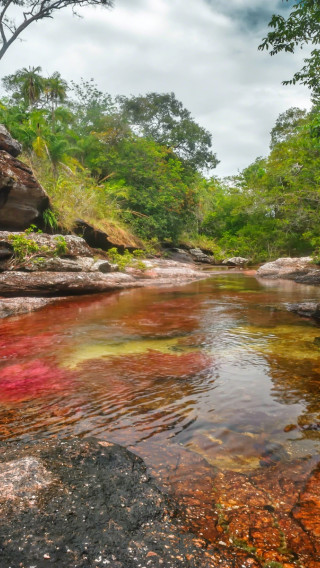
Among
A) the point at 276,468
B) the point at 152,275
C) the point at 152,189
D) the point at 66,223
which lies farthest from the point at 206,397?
the point at 152,189

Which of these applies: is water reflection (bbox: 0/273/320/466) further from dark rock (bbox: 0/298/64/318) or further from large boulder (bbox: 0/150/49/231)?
large boulder (bbox: 0/150/49/231)

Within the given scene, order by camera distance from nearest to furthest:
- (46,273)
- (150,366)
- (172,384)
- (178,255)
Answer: (172,384) → (150,366) → (46,273) → (178,255)

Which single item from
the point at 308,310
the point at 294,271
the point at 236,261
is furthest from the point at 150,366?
the point at 236,261

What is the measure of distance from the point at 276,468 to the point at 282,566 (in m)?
0.65

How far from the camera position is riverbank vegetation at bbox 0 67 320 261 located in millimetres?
14094

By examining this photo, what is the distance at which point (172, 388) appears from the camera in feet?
9.61

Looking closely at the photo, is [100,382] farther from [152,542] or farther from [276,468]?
[152,542]

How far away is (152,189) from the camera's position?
71.1 feet

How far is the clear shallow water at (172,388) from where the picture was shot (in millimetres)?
2023

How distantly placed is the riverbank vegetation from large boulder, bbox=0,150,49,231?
0.89 m

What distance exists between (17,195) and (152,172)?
14.1m

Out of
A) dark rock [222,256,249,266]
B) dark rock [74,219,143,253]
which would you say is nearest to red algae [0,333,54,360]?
dark rock [74,219,143,253]

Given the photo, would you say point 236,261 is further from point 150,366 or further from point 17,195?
point 150,366

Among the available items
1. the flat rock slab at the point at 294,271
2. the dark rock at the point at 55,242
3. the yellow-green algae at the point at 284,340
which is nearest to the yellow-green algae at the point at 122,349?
the yellow-green algae at the point at 284,340
